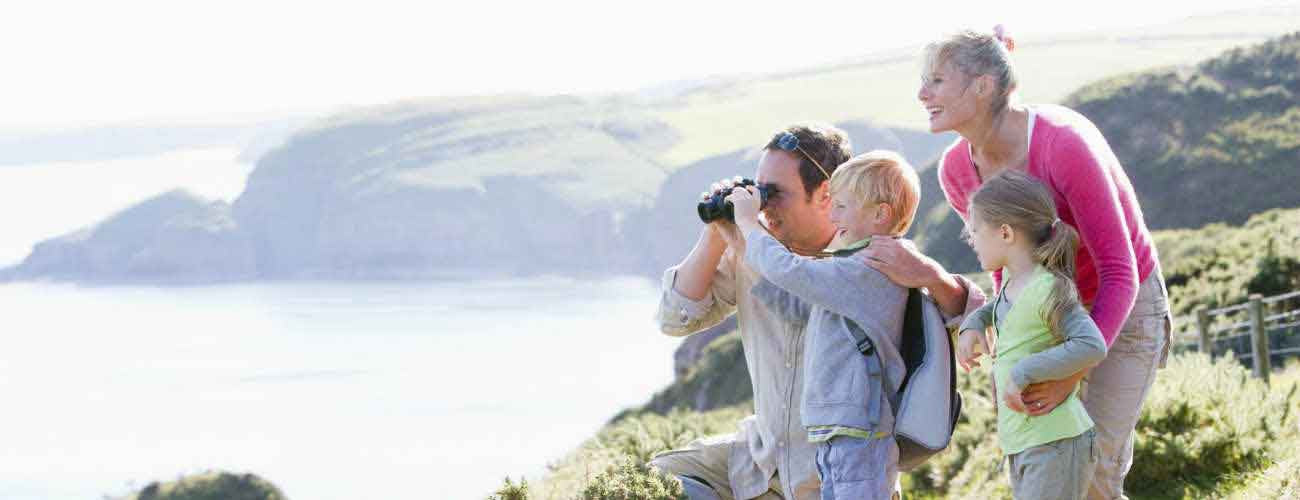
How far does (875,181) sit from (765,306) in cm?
49

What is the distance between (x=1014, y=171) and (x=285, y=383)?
417ft

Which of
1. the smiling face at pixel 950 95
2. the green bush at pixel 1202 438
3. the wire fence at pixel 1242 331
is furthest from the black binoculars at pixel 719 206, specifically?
the wire fence at pixel 1242 331

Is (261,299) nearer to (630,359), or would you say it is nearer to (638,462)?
(630,359)

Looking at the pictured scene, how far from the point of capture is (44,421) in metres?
114

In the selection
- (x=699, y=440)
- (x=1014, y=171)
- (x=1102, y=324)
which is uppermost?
(x=1014, y=171)

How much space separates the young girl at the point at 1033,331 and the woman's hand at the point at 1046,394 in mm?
25

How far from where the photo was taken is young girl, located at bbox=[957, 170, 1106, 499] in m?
3.62

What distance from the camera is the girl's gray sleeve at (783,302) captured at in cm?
383

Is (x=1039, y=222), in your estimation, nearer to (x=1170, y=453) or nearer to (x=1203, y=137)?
(x=1170, y=453)

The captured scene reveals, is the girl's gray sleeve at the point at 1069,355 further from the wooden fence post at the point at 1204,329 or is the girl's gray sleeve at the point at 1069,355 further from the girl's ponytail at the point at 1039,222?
the wooden fence post at the point at 1204,329

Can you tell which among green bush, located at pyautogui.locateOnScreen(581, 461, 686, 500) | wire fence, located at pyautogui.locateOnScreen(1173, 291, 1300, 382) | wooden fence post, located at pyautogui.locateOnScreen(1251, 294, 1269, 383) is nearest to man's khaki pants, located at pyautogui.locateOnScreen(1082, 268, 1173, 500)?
green bush, located at pyautogui.locateOnScreen(581, 461, 686, 500)

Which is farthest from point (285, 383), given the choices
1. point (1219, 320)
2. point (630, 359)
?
point (1219, 320)

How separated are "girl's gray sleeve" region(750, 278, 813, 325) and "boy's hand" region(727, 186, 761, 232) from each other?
19 centimetres

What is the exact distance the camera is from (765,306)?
3.91 metres
